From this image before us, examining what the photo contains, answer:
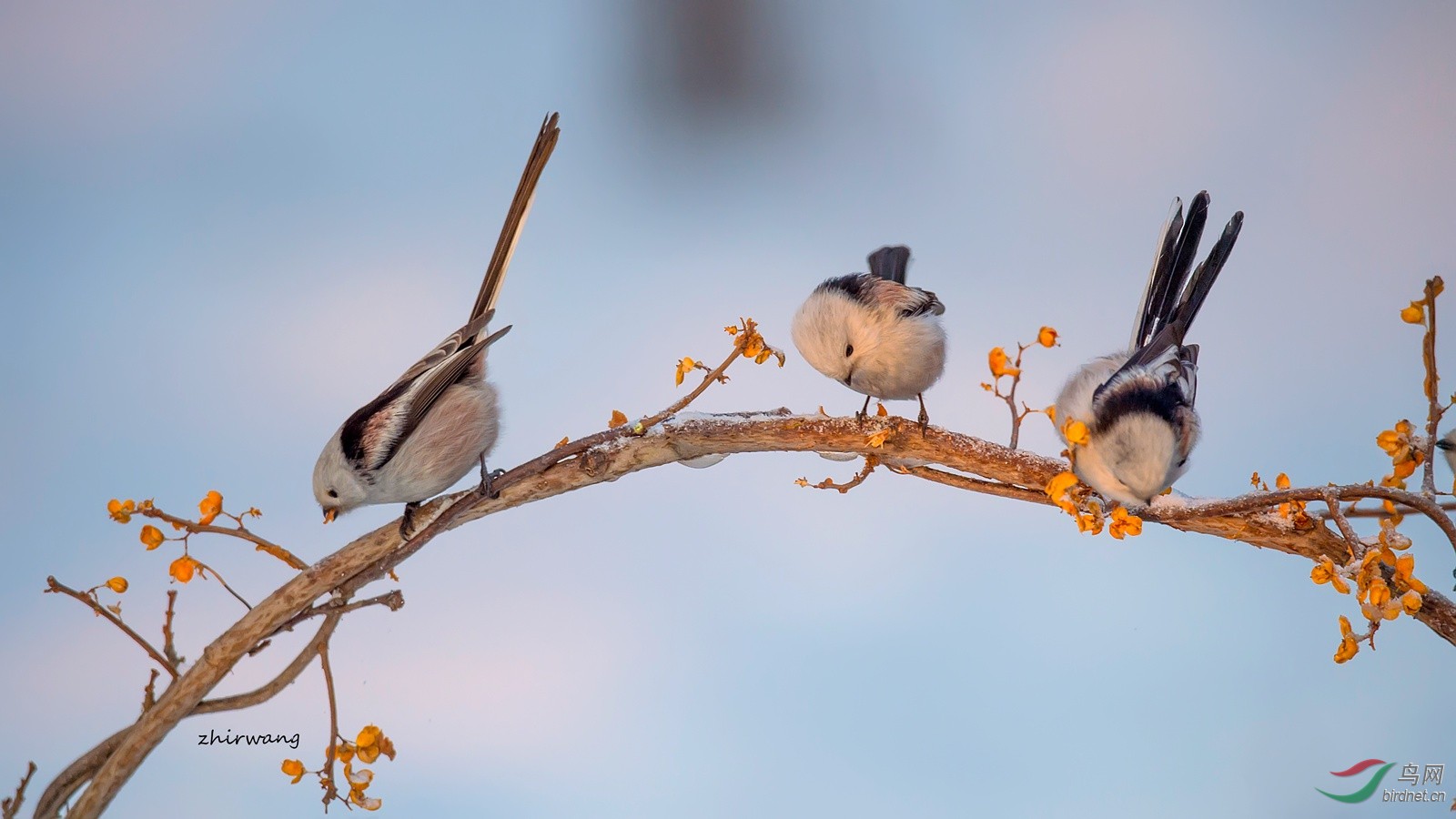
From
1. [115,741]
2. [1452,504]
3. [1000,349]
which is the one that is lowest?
[115,741]

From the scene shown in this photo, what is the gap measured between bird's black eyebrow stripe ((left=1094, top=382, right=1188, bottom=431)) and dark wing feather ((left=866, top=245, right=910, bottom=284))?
456 mm

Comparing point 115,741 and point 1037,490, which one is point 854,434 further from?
point 115,741

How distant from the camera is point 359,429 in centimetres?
152

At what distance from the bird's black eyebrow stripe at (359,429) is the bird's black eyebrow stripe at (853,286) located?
651 mm

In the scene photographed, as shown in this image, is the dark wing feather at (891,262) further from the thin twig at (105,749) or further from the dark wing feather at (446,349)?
the thin twig at (105,749)

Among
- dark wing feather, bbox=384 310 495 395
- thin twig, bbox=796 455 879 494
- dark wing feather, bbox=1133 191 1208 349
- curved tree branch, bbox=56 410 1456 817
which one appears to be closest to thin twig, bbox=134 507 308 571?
curved tree branch, bbox=56 410 1456 817

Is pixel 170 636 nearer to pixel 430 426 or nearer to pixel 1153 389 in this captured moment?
pixel 430 426

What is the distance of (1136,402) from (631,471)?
673mm

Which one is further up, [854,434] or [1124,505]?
[854,434]

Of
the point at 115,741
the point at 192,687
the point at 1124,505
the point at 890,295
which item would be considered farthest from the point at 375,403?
the point at 1124,505

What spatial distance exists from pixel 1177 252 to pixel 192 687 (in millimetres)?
1563

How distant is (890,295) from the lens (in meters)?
1.59

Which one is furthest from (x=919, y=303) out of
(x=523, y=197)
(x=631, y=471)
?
(x=523, y=197)

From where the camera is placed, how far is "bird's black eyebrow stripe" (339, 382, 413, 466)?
150cm
